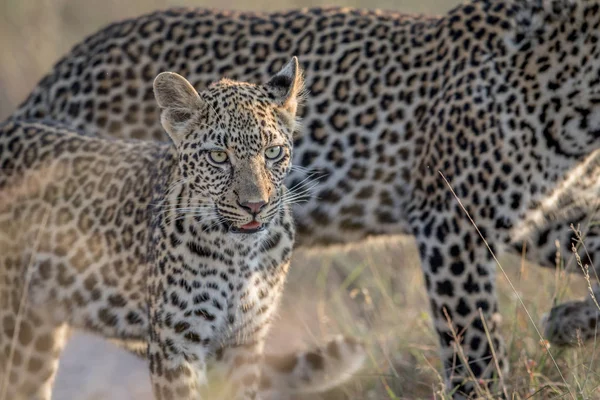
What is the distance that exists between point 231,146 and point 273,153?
247mm

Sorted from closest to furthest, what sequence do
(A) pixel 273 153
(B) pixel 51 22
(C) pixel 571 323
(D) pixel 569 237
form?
(A) pixel 273 153, (C) pixel 571 323, (D) pixel 569 237, (B) pixel 51 22

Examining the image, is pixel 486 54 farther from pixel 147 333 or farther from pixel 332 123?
pixel 147 333

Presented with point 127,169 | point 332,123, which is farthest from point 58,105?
point 332,123

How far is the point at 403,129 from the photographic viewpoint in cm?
778

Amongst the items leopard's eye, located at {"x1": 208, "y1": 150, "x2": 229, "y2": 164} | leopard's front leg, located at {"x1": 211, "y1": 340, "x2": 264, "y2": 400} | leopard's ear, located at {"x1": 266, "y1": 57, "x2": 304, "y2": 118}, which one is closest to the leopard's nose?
leopard's eye, located at {"x1": 208, "y1": 150, "x2": 229, "y2": 164}

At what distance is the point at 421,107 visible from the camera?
7762 millimetres

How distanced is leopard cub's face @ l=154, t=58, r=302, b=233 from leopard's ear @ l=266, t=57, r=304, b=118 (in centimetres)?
8

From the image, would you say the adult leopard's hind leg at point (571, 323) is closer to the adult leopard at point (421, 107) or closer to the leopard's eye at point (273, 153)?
the adult leopard at point (421, 107)

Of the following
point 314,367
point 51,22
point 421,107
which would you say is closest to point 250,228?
point 314,367

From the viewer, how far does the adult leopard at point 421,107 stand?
7133 mm

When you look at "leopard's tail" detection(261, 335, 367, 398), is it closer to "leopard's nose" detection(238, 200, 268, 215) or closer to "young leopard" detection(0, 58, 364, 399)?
"young leopard" detection(0, 58, 364, 399)

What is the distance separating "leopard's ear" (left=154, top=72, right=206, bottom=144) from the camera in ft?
19.1

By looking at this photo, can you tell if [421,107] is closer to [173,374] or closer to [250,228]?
[250,228]

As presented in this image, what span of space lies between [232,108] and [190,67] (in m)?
2.46
